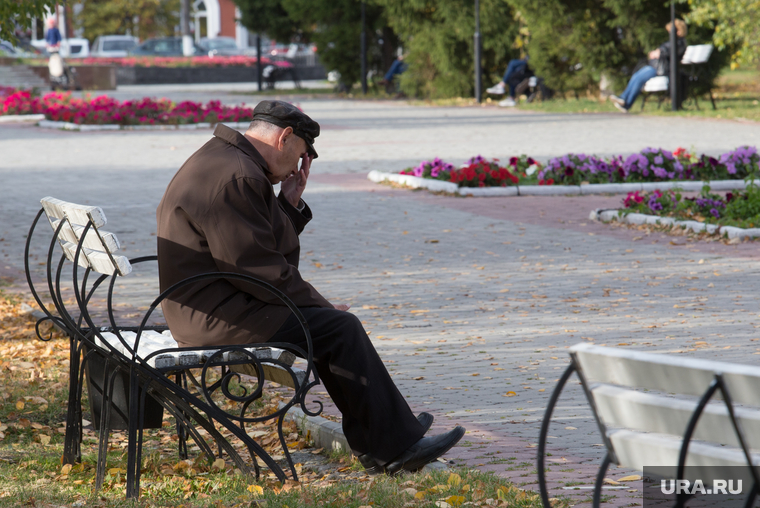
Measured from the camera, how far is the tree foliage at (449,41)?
30209 mm

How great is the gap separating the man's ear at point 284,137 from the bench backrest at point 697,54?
831 inches

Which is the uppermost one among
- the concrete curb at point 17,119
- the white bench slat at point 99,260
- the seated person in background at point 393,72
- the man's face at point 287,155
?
the seated person in background at point 393,72

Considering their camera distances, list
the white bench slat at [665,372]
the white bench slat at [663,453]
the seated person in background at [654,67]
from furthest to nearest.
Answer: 1. the seated person in background at [654,67]
2. the white bench slat at [663,453]
3. the white bench slat at [665,372]

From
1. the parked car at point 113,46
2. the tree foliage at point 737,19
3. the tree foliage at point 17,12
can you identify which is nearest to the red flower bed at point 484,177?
the tree foliage at point 17,12

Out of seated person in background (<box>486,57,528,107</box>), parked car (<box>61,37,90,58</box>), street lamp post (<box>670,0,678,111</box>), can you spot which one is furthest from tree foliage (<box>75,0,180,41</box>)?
street lamp post (<box>670,0,678,111</box>)

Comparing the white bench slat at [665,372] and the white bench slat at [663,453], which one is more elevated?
the white bench slat at [665,372]

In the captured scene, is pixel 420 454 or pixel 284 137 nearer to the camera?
pixel 420 454

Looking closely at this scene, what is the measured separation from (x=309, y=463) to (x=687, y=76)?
22334mm

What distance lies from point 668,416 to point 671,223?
759 centimetres

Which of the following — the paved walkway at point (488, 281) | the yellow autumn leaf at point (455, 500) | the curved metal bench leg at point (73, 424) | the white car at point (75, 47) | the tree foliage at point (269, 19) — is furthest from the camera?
the white car at point (75, 47)

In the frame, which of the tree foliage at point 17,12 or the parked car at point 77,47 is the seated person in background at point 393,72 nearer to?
the tree foliage at point 17,12

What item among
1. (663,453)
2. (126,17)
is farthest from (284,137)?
(126,17)

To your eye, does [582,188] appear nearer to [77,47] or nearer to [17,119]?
[17,119]

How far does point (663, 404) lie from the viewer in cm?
236
